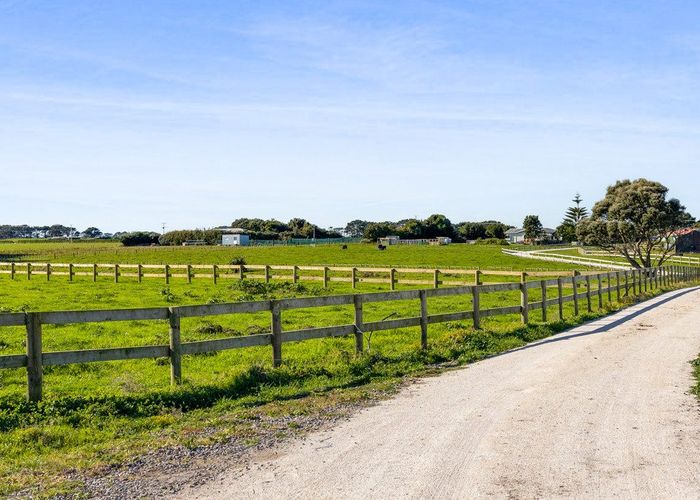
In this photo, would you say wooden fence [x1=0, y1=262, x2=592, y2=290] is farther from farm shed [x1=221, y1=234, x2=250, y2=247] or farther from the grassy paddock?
farm shed [x1=221, y1=234, x2=250, y2=247]

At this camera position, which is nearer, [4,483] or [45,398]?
[4,483]

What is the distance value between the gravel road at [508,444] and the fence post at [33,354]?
3954 millimetres

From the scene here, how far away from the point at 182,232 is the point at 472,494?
6577 inches

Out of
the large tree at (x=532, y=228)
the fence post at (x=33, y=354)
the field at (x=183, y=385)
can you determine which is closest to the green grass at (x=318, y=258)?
the field at (x=183, y=385)

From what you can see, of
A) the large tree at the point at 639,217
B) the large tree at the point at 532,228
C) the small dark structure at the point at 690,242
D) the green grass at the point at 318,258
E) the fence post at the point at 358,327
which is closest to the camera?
the fence post at the point at 358,327

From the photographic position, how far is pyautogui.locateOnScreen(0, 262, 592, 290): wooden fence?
3688cm

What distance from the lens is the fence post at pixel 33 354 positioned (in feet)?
30.7

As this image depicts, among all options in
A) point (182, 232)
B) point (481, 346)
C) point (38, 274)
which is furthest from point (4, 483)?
A: point (182, 232)

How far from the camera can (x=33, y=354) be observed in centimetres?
940

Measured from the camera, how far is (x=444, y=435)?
7801 mm

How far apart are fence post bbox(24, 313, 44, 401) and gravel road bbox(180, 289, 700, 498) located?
3.95m

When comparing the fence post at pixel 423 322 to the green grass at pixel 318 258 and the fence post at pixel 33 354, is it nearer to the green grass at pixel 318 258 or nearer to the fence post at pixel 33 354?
the fence post at pixel 33 354

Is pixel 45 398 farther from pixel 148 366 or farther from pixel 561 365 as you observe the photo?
pixel 561 365

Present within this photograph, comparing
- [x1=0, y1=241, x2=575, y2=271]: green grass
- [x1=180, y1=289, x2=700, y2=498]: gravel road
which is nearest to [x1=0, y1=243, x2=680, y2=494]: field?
[x1=180, y1=289, x2=700, y2=498]: gravel road
